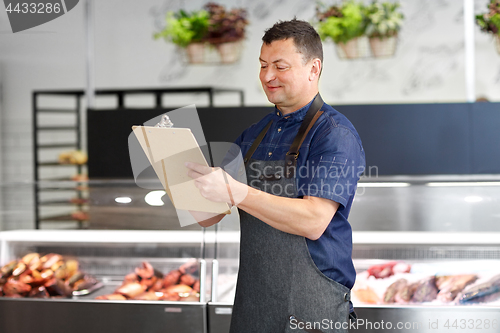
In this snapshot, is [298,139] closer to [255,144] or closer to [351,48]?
[255,144]

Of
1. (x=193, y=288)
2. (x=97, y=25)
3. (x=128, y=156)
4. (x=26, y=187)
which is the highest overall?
(x=97, y=25)

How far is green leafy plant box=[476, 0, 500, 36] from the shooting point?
2.19 metres

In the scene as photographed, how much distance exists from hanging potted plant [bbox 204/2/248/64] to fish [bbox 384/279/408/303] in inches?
54.2

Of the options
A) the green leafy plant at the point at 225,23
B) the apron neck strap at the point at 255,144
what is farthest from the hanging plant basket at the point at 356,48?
the apron neck strap at the point at 255,144

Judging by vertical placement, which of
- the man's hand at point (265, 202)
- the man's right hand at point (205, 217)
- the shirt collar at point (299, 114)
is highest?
the shirt collar at point (299, 114)

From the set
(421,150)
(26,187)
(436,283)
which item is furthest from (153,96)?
(436,283)

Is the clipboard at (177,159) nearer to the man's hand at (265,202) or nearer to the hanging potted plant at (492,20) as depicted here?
the man's hand at (265,202)

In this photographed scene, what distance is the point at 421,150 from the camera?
7.41 ft

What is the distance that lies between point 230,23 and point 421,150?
45.0 inches

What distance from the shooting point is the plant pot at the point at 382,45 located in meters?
2.31

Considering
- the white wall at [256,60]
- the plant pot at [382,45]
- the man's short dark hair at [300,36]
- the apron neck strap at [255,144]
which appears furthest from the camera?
the white wall at [256,60]

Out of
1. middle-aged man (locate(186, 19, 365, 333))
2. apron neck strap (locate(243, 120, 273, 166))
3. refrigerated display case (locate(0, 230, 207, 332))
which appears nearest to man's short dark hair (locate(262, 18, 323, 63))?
middle-aged man (locate(186, 19, 365, 333))

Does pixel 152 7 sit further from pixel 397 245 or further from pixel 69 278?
pixel 397 245

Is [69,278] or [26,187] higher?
[26,187]
